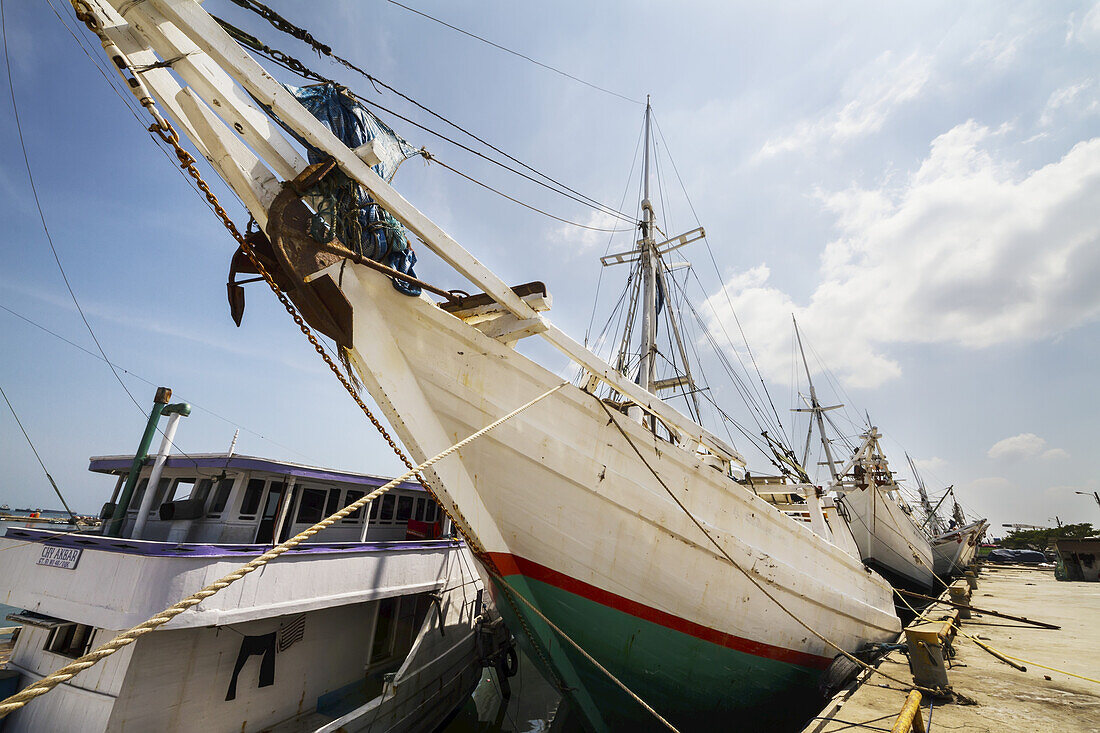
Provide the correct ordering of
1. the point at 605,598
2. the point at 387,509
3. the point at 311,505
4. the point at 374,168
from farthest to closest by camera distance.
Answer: the point at 387,509
the point at 311,505
the point at 605,598
the point at 374,168

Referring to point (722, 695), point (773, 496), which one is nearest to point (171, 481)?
point (722, 695)

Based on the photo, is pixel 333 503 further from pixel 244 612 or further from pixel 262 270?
pixel 262 270

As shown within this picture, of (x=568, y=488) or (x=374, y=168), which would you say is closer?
(x=374, y=168)

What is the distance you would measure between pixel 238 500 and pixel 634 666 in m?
6.12

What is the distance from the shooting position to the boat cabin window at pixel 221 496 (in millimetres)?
6848

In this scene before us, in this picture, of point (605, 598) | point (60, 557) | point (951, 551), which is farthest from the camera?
point (951, 551)

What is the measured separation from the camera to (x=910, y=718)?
340cm

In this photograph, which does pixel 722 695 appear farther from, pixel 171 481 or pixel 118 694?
pixel 171 481

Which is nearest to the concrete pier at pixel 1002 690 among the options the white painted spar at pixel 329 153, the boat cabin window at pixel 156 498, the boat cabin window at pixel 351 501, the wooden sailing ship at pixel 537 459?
the wooden sailing ship at pixel 537 459

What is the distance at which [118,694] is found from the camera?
182 inches

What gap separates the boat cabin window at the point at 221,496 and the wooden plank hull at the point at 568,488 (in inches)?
185

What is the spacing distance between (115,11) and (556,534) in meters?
5.27

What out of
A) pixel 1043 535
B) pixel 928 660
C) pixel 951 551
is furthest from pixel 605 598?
pixel 1043 535

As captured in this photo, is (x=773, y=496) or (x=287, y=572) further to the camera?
(x=773, y=496)
